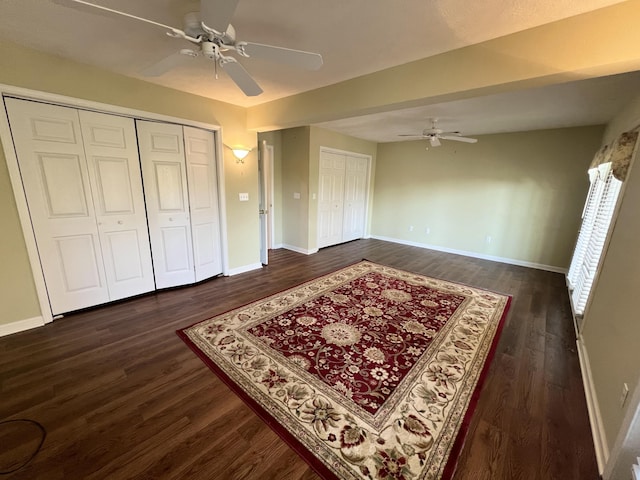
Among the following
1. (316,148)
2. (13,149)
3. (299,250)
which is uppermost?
(316,148)

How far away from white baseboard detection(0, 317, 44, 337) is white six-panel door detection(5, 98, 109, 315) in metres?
0.14

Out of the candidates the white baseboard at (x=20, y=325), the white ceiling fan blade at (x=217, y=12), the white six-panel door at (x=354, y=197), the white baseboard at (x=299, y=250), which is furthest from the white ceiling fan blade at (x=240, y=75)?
the white six-panel door at (x=354, y=197)

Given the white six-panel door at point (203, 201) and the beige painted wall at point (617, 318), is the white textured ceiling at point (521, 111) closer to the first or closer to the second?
the beige painted wall at point (617, 318)

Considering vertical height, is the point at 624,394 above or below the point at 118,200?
below

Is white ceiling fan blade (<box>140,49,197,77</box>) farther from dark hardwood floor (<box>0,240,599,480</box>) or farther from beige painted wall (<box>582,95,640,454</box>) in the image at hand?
beige painted wall (<box>582,95,640,454</box>)

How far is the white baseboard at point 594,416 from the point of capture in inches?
56.2

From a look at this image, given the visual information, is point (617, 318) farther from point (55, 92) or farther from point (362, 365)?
point (55, 92)

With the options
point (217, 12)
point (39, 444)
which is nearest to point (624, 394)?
point (217, 12)

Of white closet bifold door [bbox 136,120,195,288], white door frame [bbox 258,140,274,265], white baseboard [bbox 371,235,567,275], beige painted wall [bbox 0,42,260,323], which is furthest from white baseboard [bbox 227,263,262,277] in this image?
white baseboard [bbox 371,235,567,275]

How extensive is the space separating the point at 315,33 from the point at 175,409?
2785 mm

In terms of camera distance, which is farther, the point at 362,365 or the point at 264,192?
the point at 264,192

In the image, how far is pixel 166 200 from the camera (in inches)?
127

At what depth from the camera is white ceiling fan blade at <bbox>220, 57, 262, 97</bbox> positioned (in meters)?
1.66

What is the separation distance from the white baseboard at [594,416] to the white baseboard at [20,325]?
454cm
